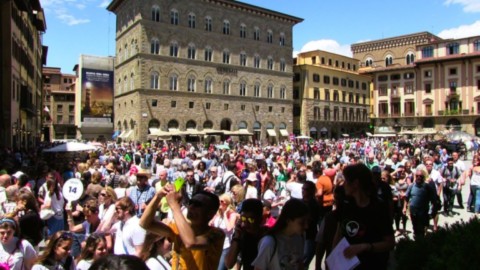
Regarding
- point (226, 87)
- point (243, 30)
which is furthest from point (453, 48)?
point (226, 87)

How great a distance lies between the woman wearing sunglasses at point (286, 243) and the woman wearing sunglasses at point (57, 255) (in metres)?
2.06

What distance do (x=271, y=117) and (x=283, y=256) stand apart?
5477 centimetres

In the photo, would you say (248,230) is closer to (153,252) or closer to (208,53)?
(153,252)

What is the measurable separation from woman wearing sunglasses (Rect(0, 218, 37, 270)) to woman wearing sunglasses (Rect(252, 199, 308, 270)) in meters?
2.66

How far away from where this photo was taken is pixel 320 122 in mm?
64812

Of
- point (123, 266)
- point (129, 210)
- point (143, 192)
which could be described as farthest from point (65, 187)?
point (123, 266)

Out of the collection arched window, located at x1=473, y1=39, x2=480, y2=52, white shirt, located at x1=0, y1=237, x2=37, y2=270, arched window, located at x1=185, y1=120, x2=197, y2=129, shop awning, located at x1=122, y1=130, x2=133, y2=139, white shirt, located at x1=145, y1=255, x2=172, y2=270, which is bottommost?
white shirt, located at x1=0, y1=237, x2=37, y2=270

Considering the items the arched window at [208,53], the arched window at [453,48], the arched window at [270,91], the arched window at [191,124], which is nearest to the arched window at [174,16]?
the arched window at [208,53]

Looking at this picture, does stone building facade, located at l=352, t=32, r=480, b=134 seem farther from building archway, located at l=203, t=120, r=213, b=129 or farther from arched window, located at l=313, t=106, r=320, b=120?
building archway, located at l=203, t=120, r=213, b=129

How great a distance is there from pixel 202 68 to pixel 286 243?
163ft

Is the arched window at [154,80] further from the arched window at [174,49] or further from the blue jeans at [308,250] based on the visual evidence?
the blue jeans at [308,250]

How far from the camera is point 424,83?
65.8 metres

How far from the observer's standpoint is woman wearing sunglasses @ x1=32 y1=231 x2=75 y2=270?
4141mm

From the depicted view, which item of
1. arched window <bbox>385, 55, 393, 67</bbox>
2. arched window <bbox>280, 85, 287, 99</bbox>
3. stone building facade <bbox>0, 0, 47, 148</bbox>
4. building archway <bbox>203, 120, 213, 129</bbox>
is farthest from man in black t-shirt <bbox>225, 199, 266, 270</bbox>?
arched window <bbox>385, 55, 393, 67</bbox>
